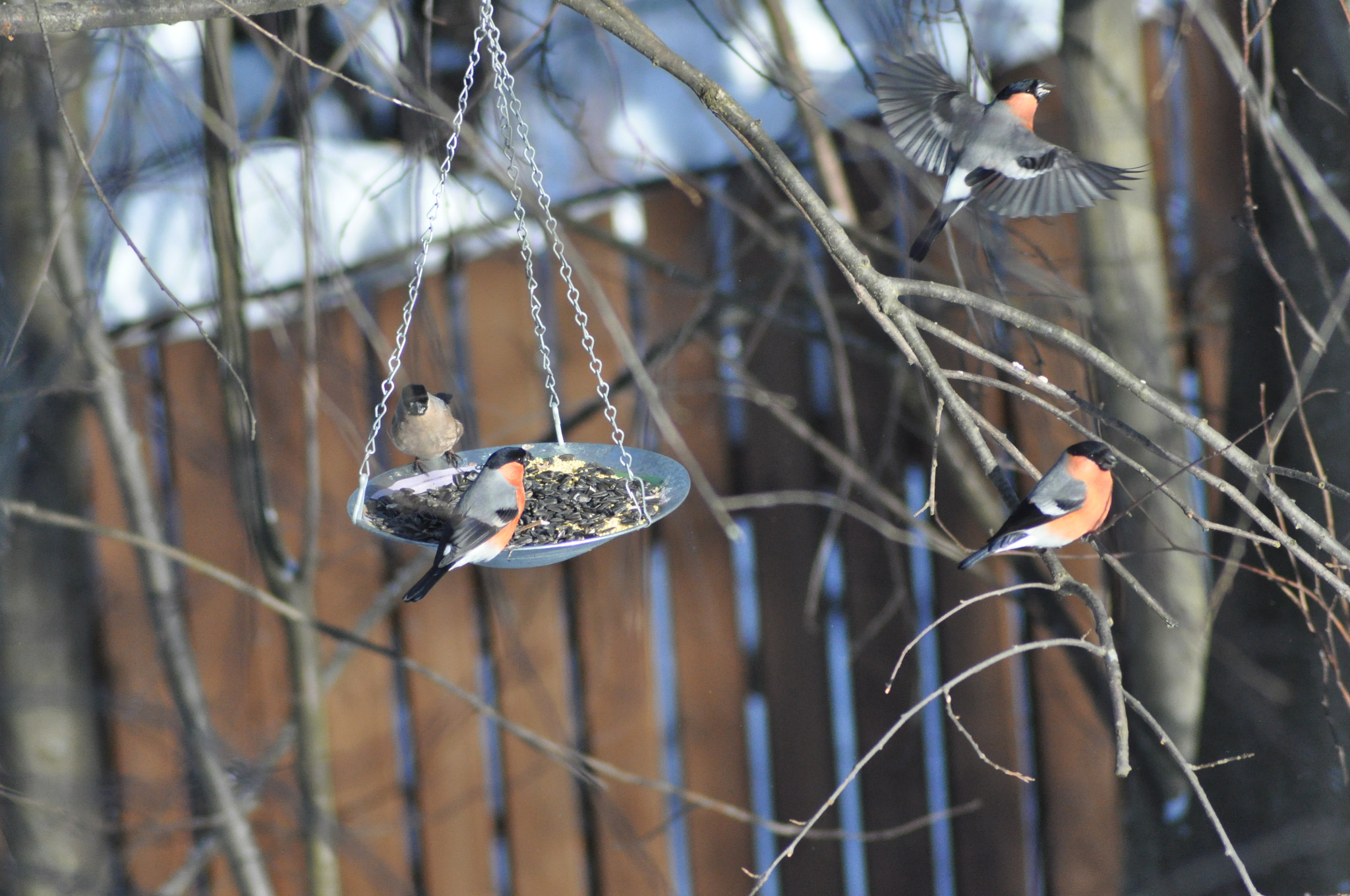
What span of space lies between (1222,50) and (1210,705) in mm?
1149

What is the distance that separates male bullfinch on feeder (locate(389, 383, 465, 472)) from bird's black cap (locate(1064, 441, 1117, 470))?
2.95ft

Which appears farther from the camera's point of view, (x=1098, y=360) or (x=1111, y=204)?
(x=1111, y=204)

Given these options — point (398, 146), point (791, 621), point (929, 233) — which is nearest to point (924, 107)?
point (929, 233)

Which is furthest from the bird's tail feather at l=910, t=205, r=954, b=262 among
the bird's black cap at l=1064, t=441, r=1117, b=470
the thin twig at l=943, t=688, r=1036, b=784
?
the thin twig at l=943, t=688, r=1036, b=784

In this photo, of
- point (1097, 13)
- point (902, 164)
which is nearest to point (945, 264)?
point (902, 164)

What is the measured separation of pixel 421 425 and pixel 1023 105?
994 millimetres

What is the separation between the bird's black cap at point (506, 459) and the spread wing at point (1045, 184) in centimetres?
72

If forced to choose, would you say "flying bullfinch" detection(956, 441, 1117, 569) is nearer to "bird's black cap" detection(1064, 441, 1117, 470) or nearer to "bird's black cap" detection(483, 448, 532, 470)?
"bird's black cap" detection(1064, 441, 1117, 470)

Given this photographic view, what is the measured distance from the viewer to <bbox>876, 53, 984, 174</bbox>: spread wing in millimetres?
1466

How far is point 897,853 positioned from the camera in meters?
2.32

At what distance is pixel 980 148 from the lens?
1437 mm

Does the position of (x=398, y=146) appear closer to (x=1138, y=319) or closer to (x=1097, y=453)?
(x=1138, y=319)

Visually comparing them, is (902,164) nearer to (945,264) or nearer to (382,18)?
(945,264)

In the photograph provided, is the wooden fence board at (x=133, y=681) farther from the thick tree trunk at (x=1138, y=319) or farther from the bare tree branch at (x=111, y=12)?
the thick tree trunk at (x=1138, y=319)
